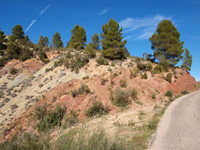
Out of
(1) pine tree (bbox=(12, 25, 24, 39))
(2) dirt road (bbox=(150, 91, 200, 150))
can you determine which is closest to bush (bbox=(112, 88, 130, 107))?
(2) dirt road (bbox=(150, 91, 200, 150))

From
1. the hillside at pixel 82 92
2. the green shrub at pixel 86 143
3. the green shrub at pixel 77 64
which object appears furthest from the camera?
the green shrub at pixel 77 64

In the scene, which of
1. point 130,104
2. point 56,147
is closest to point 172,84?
point 130,104

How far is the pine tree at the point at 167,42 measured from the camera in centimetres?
2846

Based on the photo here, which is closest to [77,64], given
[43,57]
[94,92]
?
[94,92]

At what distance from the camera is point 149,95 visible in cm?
1891

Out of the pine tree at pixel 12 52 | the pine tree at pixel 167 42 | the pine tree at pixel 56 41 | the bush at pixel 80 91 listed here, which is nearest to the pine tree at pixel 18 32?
the pine tree at pixel 56 41

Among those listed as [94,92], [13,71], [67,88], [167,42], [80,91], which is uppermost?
[167,42]

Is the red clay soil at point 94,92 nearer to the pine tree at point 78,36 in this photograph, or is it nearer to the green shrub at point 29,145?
the green shrub at point 29,145

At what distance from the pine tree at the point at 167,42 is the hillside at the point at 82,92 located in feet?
15.0

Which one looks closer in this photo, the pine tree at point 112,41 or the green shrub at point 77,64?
the green shrub at point 77,64

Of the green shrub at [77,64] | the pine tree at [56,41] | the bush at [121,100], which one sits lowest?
the bush at [121,100]

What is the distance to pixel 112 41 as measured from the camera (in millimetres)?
27375

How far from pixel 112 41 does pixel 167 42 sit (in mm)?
11753

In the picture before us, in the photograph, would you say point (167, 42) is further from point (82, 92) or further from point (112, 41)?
point (82, 92)
